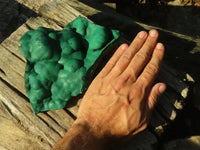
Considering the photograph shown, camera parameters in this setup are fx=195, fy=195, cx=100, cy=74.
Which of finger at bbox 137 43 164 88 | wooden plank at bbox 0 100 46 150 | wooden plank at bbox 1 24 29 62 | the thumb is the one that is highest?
wooden plank at bbox 1 24 29 62

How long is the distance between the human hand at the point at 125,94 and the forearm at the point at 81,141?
0.15ft

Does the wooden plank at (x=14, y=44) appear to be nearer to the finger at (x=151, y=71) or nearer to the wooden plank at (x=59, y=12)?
the wooden plank at (x=59, y=12)

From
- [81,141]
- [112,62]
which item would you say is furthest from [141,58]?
[81,141]

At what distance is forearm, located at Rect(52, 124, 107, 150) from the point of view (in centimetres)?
143

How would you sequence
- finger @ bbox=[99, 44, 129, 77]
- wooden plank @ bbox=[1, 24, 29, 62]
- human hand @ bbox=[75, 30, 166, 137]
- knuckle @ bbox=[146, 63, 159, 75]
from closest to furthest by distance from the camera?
1. human hand @ bbox=[75, 30, 166, 137]
2. knuckle @ bbox=[146, 63, 159, 75]
3. finger @ bbox=[99, 44, 129, 77]
4. wooden plank @ bbox=[1, 24, 29, 62]

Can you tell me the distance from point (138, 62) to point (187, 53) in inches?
35.9

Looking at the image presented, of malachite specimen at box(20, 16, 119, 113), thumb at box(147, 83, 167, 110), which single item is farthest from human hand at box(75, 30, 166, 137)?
malachite specimen at box(20, 16, 119, 113)

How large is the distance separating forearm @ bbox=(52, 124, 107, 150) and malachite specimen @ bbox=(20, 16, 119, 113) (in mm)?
306

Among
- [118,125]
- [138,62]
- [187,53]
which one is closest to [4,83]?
[118,125]

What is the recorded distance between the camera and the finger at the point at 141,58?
65.6 inches

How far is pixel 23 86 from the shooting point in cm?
189

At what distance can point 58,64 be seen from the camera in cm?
171

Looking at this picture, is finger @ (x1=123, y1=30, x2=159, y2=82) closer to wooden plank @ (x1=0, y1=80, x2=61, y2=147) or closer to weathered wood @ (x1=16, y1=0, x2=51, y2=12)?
wooden plank @ (x1=0, y1=80, x2=61, y2=147)

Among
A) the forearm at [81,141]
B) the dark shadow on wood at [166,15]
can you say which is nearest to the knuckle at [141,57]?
the forearm at [81,141]
